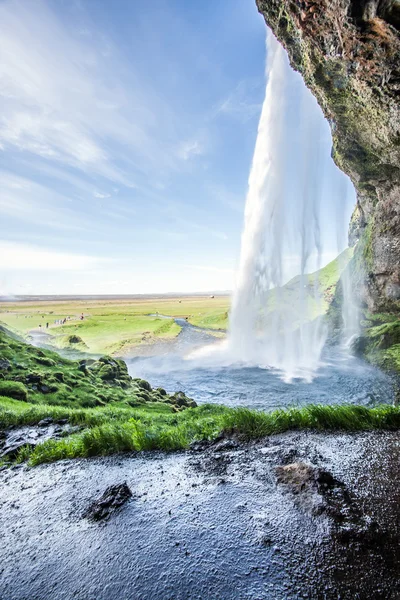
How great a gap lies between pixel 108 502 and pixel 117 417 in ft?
19.5

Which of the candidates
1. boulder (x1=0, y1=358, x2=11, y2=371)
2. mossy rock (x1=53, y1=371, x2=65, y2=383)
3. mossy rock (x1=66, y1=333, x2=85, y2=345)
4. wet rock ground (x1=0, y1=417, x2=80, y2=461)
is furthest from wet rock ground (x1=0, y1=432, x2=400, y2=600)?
mossy rock (x1=66, y1=333, x2=85, y2=345)

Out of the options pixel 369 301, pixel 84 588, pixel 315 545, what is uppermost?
pixel 369 301

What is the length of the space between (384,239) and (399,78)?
1765 centimetres

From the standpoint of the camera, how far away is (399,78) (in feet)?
28.0

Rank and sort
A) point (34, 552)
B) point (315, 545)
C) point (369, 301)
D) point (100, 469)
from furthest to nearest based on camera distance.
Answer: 1. point (369, 301)
2. point (100, 469)
3. point (34, 552)
4. point (315, 545)

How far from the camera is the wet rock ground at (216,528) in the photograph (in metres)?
2.70

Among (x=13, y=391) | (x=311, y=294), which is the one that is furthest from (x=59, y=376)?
(x=311, y=294)

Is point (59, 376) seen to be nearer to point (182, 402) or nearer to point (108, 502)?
point (182, 402)

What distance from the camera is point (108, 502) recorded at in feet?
13.3

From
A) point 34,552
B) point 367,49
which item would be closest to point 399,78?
point 367,49

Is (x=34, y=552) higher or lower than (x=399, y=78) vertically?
lower

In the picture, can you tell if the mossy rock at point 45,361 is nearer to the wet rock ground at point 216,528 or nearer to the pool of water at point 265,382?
the pool of water at point 265,382

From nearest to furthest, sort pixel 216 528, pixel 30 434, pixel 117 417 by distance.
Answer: pixel 216 528
pixel 30 434
pixel 117 417

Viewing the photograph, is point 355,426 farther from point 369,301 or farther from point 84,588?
point 369,301
